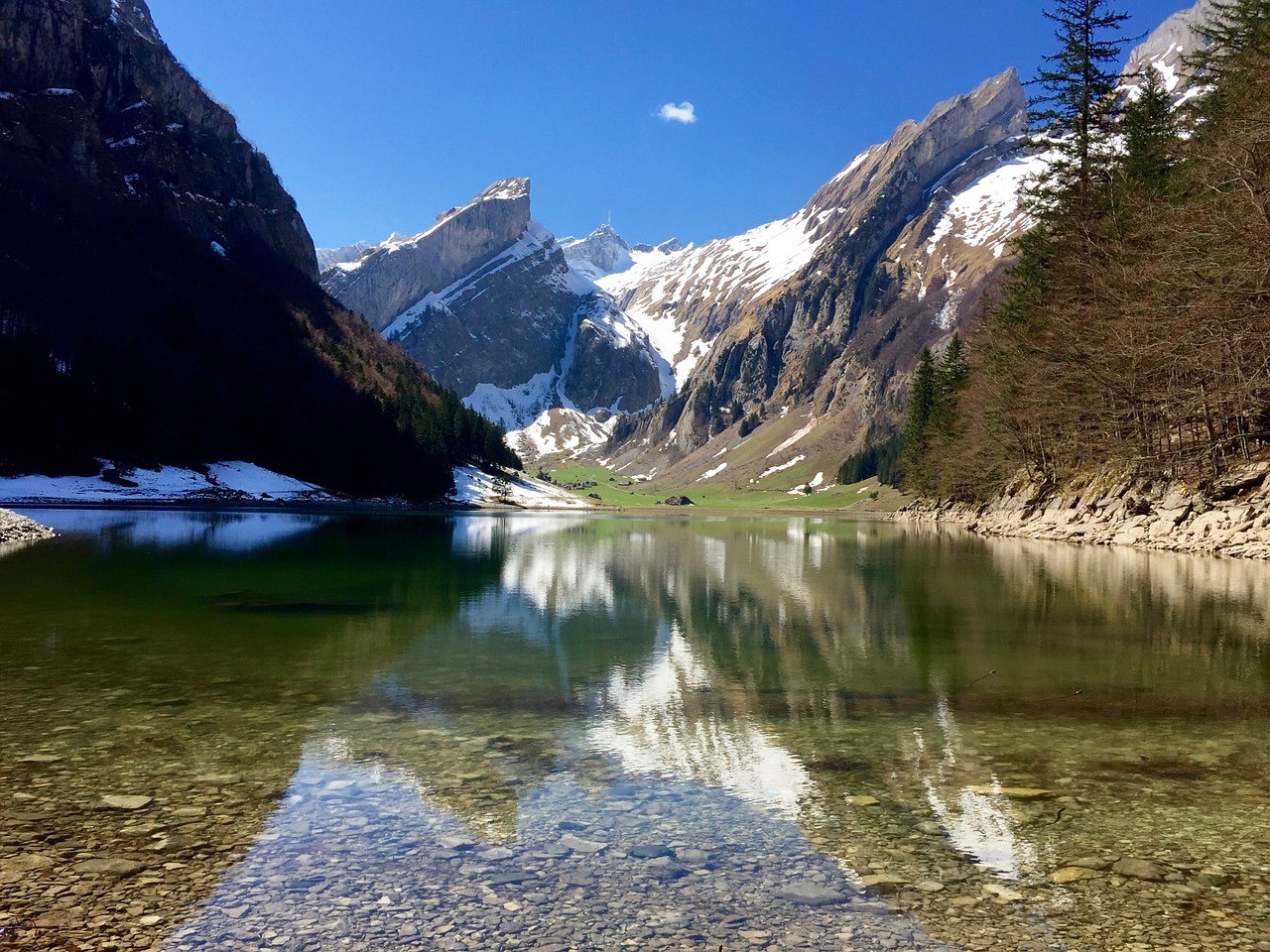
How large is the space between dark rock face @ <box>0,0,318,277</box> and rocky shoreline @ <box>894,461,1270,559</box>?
17285 centimetres

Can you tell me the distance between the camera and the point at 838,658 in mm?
15953

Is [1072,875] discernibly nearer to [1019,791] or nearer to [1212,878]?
[1212,878]

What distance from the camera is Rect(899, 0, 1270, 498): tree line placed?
32031 millimetres

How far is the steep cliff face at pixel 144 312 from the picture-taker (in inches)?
4077

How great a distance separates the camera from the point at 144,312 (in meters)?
138

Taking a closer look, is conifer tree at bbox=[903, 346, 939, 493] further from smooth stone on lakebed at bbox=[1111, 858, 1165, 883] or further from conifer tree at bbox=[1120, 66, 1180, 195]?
smooth stone on lakebed at bbox=[1111, 858, 1165, 883]

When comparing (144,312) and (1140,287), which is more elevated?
(144,312)

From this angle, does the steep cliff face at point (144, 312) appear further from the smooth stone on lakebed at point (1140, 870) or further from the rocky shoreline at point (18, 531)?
the smooth stone on lakebed at point (1140, 870)

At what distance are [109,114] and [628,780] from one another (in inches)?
8519

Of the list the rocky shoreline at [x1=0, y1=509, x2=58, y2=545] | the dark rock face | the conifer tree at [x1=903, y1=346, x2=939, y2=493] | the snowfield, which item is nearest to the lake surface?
the rocky shoreline at [x1=0, y1=509, x2=58, y2=545]

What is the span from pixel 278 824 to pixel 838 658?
11382 mm

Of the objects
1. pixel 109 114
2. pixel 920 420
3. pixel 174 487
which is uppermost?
pixel 109 114

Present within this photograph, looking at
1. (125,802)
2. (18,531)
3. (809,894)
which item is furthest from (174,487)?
(809,894)

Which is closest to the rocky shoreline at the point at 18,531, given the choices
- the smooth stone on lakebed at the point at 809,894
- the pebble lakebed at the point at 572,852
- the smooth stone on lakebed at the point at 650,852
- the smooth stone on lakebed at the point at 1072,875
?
the pebble lakebed at the point at 572,852
